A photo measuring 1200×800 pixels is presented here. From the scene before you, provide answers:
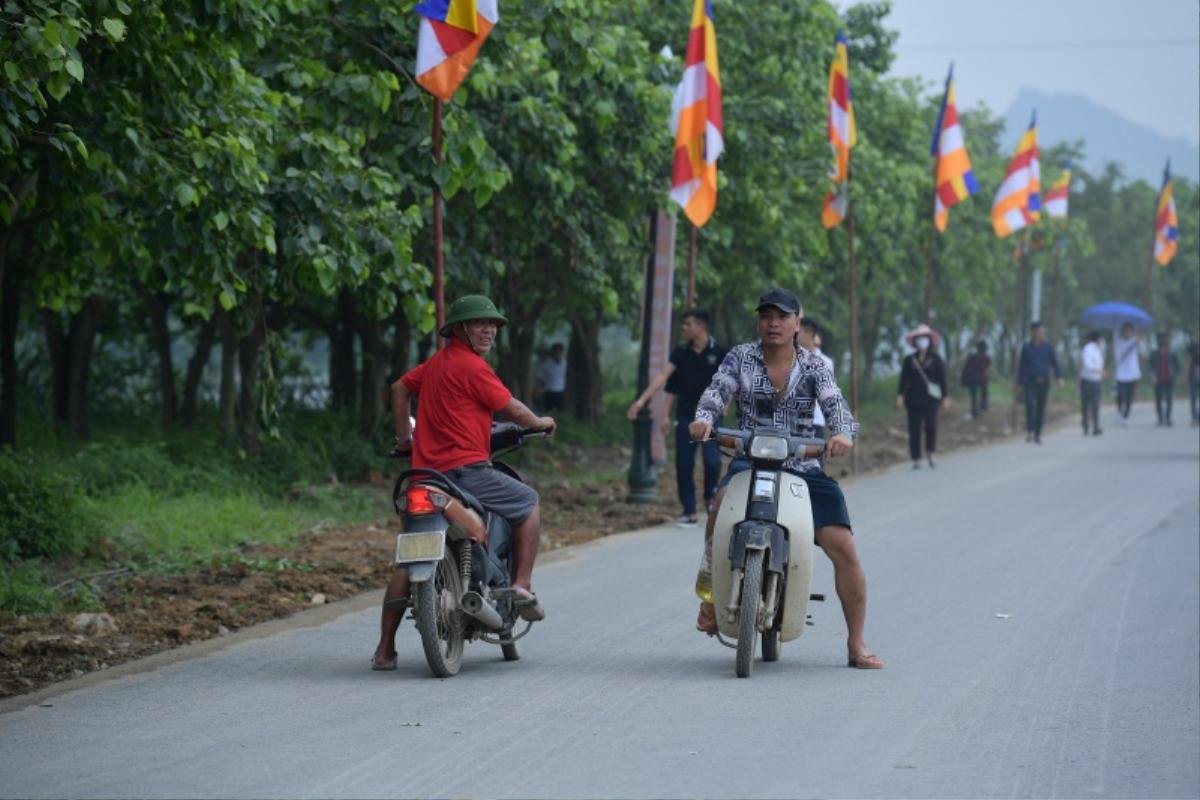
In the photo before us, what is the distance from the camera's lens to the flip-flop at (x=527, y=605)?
9.02 meters

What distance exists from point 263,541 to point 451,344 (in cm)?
636

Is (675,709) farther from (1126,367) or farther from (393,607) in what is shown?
(1126,367)

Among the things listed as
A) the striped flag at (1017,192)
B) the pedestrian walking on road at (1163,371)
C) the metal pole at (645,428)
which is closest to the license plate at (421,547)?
the metal pole at (645,428)

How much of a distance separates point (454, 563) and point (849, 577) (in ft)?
6.22

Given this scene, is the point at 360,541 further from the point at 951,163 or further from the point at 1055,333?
the point at 1055,333

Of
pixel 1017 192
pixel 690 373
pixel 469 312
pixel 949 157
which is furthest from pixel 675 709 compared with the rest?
pixel 1017 192

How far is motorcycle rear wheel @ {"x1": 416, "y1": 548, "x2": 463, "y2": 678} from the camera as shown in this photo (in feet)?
27.6

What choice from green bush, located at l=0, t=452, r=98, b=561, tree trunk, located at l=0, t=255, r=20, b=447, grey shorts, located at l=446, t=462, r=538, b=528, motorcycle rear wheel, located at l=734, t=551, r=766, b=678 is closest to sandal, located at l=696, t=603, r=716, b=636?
motorcycle rear wheel, located at l=734, t=551, r=766, b=678

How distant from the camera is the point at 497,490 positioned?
894cm

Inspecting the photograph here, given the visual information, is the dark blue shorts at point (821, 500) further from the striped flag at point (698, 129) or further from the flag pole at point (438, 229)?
the striped flag at point (698, 129)

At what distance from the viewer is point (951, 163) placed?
92.5 feet

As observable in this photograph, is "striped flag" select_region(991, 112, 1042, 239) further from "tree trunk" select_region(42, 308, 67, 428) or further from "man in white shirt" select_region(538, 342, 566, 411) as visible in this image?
"tree trunk" select_region(42, 308, 67, 428)

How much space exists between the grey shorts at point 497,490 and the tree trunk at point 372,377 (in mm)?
13996

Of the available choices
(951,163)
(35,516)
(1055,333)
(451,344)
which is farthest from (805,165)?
Result: (1055,333)
